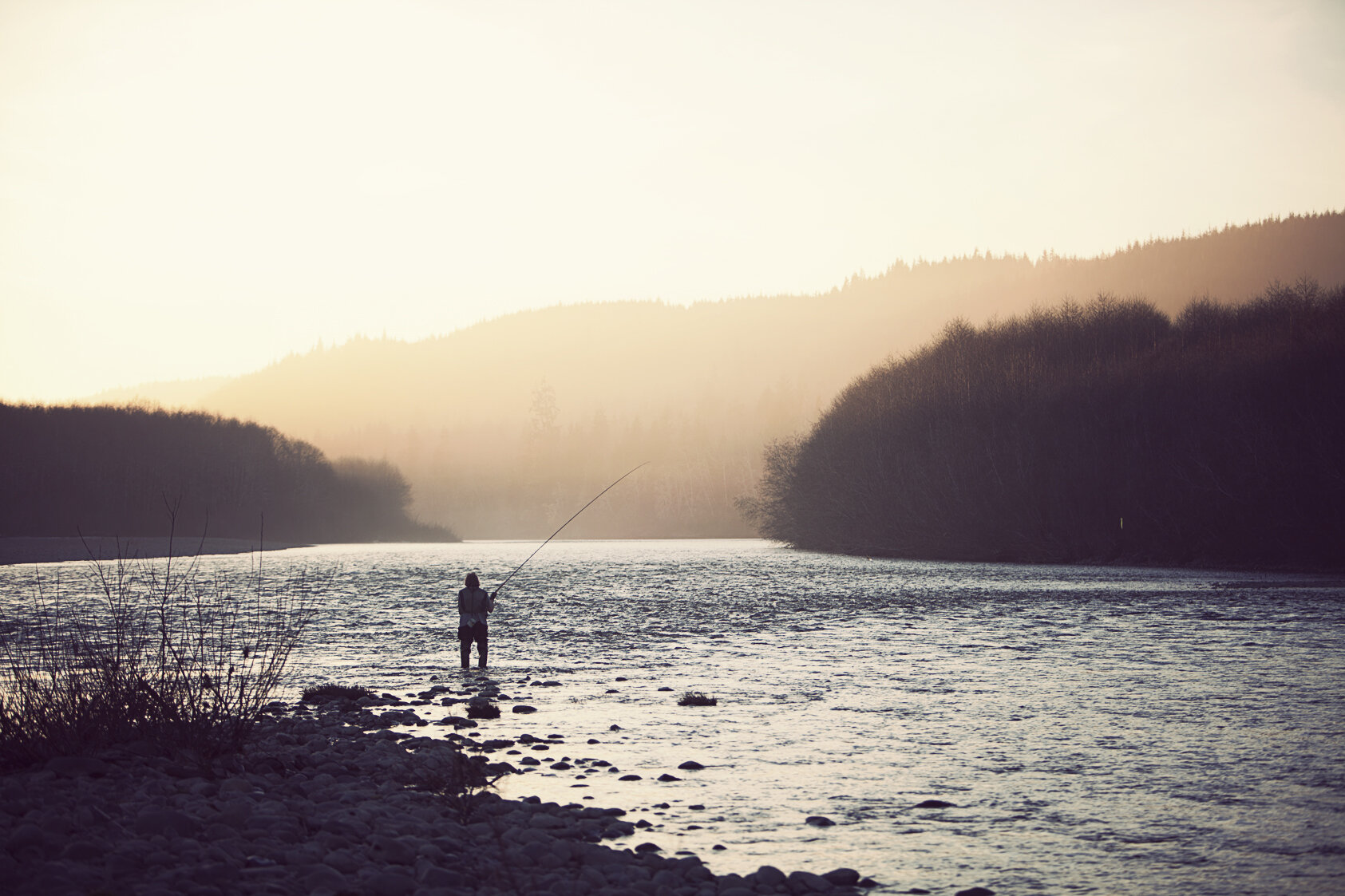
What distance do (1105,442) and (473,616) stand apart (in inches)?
2473

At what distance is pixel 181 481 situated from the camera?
4811 inches

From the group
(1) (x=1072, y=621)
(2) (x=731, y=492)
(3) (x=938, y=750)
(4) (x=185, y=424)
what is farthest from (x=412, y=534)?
(3) (x=938, y=750)

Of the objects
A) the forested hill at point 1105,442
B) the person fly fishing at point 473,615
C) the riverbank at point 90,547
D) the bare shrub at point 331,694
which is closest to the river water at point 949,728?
the person fly fishing at point 473,615

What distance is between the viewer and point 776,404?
199500mm

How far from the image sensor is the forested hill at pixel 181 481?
113 metres

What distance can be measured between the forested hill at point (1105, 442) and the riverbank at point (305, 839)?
5739 centimetres

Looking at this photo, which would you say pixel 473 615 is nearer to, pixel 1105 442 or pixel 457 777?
pixel 457 777

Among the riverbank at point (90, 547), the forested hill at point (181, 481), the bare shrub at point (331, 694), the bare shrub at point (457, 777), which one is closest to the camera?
the bare shrub at point (457, 777)

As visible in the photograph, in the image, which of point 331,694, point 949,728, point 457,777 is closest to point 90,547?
point 331,694

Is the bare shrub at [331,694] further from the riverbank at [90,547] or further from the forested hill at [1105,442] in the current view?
the riverbank at [90,547]

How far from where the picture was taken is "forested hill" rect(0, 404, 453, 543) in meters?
113

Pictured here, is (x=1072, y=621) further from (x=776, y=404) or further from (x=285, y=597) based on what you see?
(x=776, y=404)

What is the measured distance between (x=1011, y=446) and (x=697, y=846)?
73468 millimetres

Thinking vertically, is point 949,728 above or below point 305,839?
below
